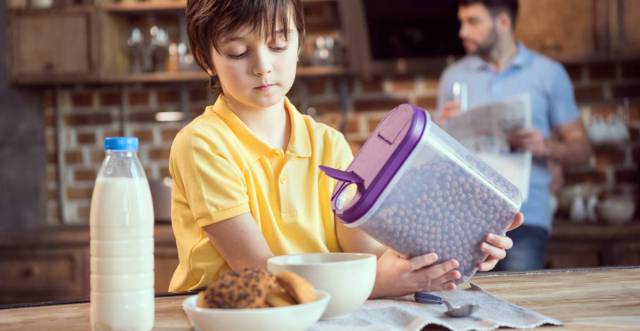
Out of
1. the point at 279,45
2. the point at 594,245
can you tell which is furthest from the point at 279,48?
the point at 594,245

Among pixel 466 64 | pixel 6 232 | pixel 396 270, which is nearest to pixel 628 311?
pixel 396 270

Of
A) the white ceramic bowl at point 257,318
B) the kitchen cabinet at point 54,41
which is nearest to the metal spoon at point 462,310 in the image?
the white ceramic bowl at point 257,318

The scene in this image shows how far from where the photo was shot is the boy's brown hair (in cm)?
129

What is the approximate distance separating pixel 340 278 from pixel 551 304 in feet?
1.06

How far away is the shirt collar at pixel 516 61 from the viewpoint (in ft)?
9.94

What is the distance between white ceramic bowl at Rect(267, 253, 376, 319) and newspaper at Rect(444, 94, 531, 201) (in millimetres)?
1606

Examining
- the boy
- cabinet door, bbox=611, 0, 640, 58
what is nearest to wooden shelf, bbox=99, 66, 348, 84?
cabinet door, bbox=611, 0, 640, 58

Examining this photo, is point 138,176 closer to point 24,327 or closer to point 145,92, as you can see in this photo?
point 24,327

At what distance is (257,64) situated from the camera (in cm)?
127

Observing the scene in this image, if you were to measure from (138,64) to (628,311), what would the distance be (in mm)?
2942

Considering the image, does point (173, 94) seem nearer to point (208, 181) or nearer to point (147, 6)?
point (147, 6)

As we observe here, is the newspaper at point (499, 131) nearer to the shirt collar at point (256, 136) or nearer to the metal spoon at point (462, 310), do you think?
the shirt collar at point (256, 136)

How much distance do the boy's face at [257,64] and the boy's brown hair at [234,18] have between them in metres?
0.01

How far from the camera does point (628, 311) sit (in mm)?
1128
